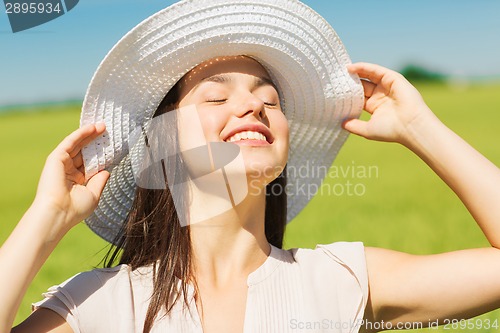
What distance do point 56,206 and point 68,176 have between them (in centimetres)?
21

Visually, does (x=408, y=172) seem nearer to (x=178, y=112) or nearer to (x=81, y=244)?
(x=81, y=244)

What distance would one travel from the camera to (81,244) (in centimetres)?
677

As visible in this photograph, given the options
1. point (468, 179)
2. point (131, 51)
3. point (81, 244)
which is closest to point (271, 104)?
point (131, 51)

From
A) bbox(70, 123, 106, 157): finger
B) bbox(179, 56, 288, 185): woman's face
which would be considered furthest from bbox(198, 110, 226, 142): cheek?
bbox(70, 123, 106, 157): finger

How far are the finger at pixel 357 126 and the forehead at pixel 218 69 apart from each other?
42cm

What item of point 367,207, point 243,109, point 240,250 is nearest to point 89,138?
point 243,109

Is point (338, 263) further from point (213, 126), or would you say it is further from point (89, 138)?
point (89, 138)

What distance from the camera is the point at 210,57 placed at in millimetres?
2807

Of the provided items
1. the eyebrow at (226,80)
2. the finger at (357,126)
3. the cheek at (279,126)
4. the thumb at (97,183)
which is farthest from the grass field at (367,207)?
the thumb at (97,183)

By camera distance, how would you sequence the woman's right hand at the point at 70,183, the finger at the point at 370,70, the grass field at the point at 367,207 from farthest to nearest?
the grass field at the point at 367,207
the finger at the point at 370,70
the woman's right hand at the point at 70,183

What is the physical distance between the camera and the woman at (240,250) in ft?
8.40

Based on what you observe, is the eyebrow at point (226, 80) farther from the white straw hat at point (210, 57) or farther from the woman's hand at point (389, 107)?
the woman's hand at point (389, 107)

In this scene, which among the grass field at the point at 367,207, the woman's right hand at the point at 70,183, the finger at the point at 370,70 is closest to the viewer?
the woman's right hand at the point at 70,183

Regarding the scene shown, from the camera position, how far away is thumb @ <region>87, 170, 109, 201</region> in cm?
271
